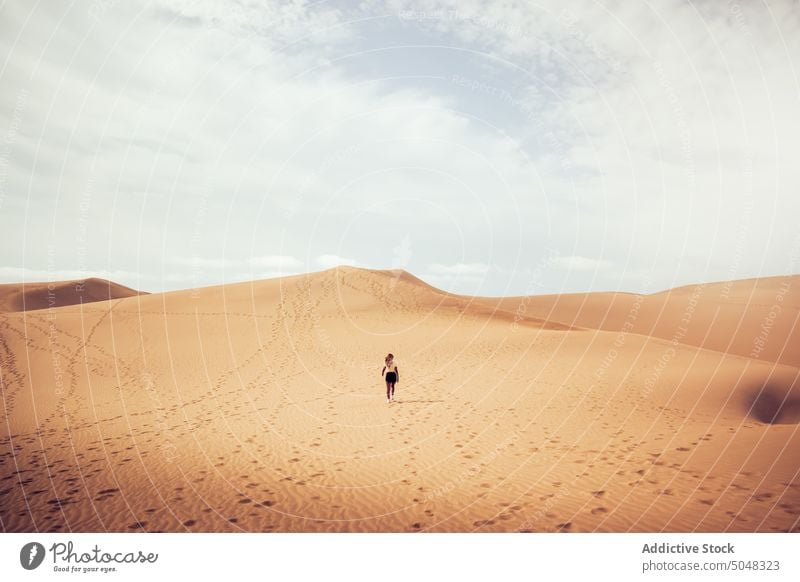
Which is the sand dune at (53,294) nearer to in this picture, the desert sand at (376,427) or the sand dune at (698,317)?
the desert sand at (376,427)

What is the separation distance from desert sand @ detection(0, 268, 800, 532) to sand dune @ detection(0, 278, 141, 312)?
253ft

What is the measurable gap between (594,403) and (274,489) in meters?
13.1

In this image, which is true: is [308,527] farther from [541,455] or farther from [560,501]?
[541,455]

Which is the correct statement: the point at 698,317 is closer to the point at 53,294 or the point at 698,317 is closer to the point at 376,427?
the point at 376,427

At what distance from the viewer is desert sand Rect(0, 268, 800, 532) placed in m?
8.38

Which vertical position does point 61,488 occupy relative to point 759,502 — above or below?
below

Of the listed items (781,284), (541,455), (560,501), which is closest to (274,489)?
(560,501)

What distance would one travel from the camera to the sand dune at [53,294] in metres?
89.5

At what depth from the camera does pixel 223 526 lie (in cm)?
800
